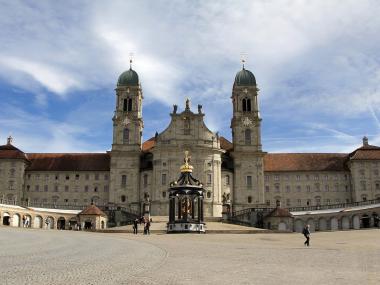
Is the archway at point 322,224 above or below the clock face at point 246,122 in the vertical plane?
below

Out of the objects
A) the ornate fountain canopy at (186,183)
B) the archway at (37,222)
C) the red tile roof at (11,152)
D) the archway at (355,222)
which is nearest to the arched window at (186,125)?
the archway at (37,222)

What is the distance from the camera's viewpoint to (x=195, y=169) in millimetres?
86688

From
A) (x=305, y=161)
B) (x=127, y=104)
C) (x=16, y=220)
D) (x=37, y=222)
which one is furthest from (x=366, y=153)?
(x=16, y=220)

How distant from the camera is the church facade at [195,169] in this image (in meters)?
87.2

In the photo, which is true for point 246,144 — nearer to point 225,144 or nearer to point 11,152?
point 225,144

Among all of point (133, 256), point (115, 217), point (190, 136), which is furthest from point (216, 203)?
point (133, 256)

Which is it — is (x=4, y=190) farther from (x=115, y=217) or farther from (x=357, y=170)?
(x=357, y=170)

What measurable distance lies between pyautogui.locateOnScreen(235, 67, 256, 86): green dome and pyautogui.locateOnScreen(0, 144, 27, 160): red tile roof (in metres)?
43.3

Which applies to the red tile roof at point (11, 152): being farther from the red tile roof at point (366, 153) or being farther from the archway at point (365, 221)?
the red tile roof at point (366, 153)

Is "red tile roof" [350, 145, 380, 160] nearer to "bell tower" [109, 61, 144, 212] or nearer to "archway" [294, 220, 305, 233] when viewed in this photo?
"archway" [294, 220, 305, 233]

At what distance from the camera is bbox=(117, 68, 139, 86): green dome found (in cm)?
9600

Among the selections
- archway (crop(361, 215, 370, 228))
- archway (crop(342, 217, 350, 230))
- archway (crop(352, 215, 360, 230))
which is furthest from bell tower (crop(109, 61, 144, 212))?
archway (crop(361, 215, 370, 228))

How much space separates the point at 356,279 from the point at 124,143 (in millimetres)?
78721

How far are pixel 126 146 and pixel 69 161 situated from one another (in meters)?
13.5
